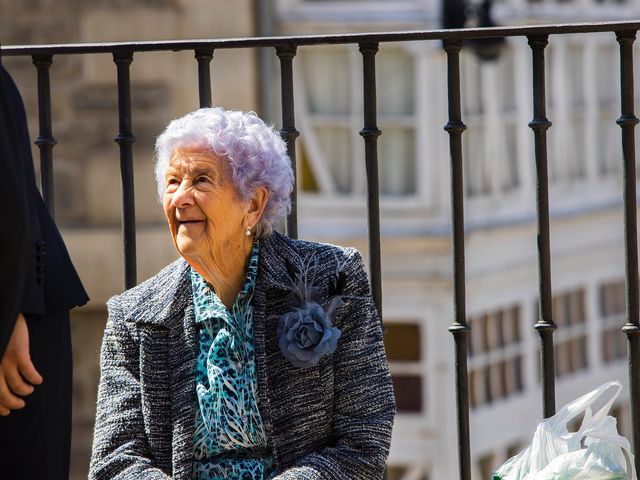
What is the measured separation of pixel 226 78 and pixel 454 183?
5800 millimetres

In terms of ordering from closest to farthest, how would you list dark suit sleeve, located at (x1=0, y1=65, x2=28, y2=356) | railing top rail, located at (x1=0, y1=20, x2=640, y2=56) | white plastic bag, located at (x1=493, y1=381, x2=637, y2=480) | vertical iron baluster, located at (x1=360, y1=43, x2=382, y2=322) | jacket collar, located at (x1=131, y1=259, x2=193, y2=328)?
dark suit sleeve, located at (x1=0, y1=65, x2=28, y2=356) → white plastic bag, located at (x1=493, y1=381, x2=637, y2=480) → jacket collar, located at (x1=131, y1=259, x2=193, y2=328) → railing top rail, located at (x1=0, y1=20, x2=640, y2=56) → vertical iron baluster, located at (x1=360, y1=43, x2=382, y2=322)

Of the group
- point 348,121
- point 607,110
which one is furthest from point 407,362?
point 607,110

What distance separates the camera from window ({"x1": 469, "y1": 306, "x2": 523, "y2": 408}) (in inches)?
400

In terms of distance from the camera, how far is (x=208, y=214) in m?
3.40

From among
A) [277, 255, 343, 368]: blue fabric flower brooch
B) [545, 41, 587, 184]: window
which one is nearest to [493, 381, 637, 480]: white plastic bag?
[277, 255, 343, 368]: blue fabric flower brooch

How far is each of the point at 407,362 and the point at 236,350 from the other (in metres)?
6.47

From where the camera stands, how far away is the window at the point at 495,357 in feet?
33.3

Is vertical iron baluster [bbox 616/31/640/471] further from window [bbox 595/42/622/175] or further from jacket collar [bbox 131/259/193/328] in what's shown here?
window [bbox 595/42/622/175]

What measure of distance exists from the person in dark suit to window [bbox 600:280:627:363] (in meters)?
8.42

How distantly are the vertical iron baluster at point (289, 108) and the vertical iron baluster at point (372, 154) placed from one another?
178mm

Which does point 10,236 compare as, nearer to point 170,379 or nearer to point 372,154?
point 170,379

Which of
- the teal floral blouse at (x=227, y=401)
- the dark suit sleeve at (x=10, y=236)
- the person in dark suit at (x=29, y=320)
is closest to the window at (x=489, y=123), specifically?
the teal floral blouse at (x=227, y=401)

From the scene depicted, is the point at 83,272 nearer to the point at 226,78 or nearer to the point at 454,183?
the point at 226,78

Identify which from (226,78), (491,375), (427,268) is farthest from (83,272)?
(491,375)
